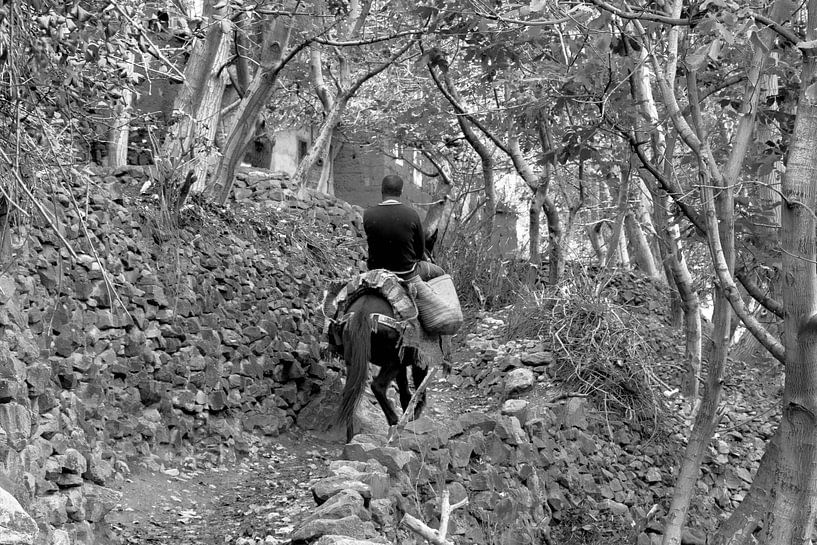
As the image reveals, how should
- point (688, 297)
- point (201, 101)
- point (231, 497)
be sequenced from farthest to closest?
1. point (201, 101)
2. point (688, 297)
3. point (231, 497)

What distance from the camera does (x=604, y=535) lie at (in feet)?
24.0

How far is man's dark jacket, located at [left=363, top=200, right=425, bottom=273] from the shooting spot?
26.7ft

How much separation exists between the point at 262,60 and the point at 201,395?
443 centimetres

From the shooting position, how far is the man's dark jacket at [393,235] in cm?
814

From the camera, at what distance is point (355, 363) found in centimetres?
748

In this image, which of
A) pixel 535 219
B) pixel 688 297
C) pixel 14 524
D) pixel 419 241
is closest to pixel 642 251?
pixel 535 219

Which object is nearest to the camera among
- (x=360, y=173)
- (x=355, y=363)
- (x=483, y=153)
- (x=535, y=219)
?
(x=355, y=363)

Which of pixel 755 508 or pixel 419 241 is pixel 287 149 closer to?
pixel 419 241

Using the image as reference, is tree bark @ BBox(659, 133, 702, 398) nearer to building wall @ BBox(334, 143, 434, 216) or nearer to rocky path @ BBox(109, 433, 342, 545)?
rocky path @ BBox(109, 433, 342, 545)

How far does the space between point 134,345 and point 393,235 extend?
241 cm

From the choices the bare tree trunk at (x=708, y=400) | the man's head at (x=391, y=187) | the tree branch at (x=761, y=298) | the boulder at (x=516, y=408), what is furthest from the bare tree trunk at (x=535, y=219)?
the bare tree trunk at (x=708, y=400)

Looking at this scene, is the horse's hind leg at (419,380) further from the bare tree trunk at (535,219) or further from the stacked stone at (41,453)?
the bare tree trunk at (535,219)

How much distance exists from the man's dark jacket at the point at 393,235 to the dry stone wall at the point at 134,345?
6.45ft

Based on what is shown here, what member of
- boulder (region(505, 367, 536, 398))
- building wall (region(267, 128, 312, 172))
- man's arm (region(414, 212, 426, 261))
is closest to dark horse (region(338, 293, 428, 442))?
man's arm (region(414, 212, 426, 261))
